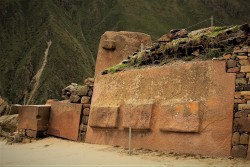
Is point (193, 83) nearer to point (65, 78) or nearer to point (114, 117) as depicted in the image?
point (114, 117)

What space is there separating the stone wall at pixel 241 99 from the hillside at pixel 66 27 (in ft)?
122

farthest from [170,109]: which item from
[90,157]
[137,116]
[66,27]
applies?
[66,27]

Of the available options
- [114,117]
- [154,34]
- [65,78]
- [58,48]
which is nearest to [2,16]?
[58,48]

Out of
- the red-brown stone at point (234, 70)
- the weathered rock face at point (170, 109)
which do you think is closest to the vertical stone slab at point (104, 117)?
the weathered rock face at point (170, 109)

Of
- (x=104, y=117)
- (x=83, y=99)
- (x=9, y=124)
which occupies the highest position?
(x=83, y=99)

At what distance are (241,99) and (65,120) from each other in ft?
15.1

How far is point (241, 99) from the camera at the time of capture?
508cm

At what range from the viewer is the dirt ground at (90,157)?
4766 millimetres

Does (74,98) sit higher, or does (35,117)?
(74,98)

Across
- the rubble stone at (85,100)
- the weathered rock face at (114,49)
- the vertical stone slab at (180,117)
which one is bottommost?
the vertical stone slab at (180,117)

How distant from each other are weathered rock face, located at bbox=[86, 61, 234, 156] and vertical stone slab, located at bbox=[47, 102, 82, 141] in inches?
22.6

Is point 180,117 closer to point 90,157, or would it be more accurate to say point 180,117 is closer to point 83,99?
point 90,157

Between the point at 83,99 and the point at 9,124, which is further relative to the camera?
the point at 9,124

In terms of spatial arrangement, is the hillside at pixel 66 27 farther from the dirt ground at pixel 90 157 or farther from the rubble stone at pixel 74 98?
the dirt ground at pixel 90 157
